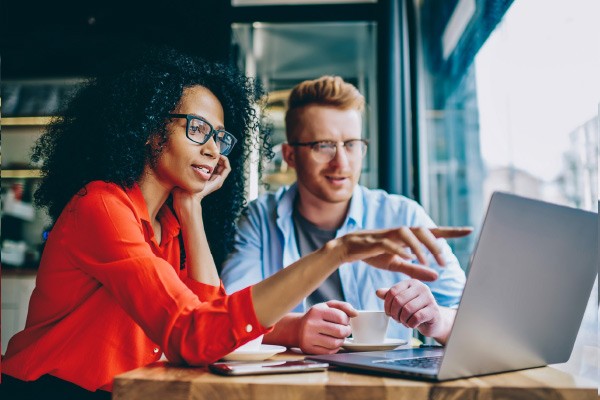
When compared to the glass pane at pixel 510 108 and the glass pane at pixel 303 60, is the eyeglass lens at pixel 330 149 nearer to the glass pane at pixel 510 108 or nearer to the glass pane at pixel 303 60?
the glass pane at pixel 510 108

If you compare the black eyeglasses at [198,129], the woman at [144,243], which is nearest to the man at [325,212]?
the woman at [144,243]

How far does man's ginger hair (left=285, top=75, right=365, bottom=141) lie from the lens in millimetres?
1935

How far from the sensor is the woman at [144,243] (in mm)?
907

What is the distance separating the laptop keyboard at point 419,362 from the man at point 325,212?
74 centimetres

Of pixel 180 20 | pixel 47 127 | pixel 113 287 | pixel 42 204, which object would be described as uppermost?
pixel 180 20

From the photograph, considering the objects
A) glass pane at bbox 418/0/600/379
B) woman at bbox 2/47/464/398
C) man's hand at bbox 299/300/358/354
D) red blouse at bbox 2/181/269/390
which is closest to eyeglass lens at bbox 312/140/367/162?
woman at bbox 2/47/464/398

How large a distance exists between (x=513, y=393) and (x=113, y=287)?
0.74 metres

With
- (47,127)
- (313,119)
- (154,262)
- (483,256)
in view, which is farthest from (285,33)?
(483,256)

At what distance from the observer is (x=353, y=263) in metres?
1.80

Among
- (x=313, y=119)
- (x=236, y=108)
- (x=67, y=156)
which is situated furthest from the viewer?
(x=313, y=119)

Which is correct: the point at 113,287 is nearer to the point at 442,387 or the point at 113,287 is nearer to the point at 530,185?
the point at 442,387

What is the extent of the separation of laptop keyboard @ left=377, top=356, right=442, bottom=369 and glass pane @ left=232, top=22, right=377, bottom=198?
7.14ft

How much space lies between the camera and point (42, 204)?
59.9 inches

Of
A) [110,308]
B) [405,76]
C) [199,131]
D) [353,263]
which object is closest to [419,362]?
[110,308]
